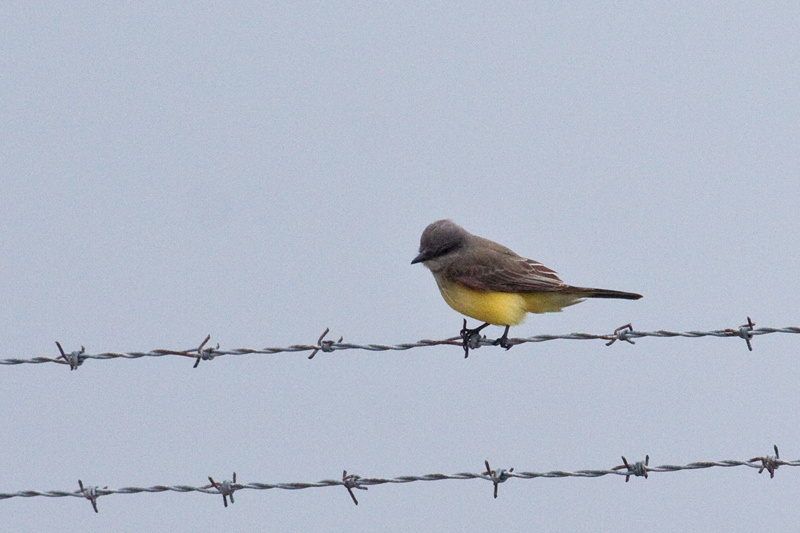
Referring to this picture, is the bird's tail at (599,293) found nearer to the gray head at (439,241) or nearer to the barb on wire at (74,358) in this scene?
the gray head at (439,241)

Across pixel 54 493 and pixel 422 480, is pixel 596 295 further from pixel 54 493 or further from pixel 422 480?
pixel 54 493

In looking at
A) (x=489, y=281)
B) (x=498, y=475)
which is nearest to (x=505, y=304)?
(x=489, y=281)

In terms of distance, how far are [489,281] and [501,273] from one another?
0.44 feet

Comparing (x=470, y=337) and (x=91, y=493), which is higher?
(x=470, y=337)

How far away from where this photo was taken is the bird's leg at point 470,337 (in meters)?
7.48

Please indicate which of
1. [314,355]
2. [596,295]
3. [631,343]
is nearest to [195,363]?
[314,355]

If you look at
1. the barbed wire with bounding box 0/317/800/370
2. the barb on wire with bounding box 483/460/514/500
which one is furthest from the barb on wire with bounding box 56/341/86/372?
the barb on wire with bounding box 483/460/514/500

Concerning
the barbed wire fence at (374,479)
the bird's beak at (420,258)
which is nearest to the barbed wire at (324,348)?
the barbed wire fence at (374,479)

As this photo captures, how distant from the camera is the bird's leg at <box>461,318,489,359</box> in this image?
7477mm

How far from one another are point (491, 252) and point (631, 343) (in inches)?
113

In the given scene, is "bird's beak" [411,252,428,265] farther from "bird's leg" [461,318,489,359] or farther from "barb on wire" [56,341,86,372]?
"barb on wire" [56,341,86,372]

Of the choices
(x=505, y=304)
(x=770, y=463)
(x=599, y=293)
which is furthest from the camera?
(x=505, y=304)

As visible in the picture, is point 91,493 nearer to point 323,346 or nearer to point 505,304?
point 323,346

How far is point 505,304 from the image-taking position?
813 centimetres
